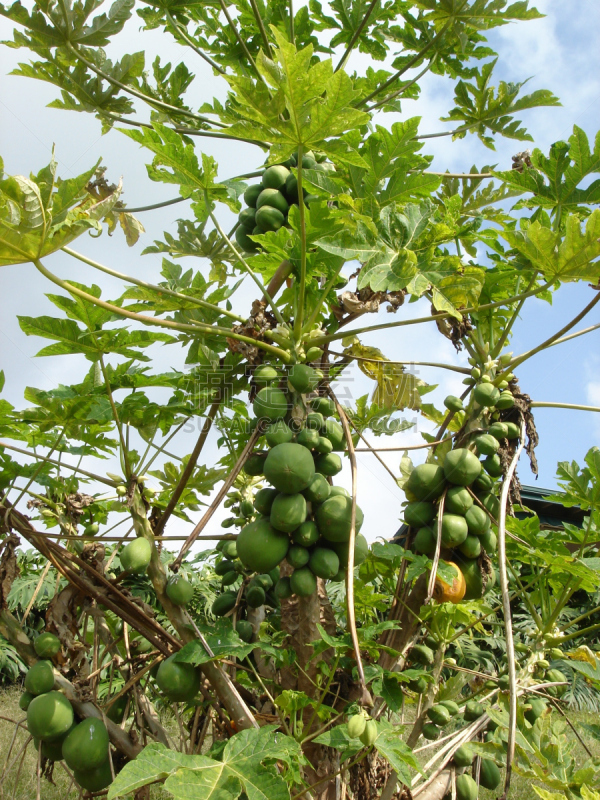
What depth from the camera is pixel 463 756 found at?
1714 mm

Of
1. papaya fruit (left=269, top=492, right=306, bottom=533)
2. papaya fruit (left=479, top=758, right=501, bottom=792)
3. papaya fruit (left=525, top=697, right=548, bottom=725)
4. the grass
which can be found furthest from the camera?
the grass

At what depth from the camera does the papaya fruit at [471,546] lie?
179 centimetres

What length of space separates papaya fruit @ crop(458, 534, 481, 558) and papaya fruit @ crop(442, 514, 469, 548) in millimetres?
58

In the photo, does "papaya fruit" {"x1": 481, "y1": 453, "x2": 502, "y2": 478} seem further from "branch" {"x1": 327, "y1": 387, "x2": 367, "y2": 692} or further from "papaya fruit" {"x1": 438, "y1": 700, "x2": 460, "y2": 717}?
"papaya fruit" {"x1": 438, "y1": 700, "x2": 460, "y2": 717}

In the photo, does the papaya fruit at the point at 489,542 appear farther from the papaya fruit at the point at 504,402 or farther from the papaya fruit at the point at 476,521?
the papaya fruit at the point at 504,402

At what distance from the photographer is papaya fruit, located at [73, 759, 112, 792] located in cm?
149

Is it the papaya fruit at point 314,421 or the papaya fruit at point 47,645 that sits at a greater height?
the papaya fruit at point 314,421

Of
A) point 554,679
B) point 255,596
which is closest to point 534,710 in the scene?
point 554,679

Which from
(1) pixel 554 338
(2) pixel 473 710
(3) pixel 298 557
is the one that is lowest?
(2) pixel 473 710

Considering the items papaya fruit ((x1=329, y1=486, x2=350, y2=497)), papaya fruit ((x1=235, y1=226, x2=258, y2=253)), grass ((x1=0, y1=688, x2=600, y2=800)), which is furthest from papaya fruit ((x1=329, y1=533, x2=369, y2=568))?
grass ((x1=0, y1=688, x2=600, y2=800))

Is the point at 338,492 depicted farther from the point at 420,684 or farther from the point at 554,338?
the point at 554,338

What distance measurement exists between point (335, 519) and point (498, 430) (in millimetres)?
669

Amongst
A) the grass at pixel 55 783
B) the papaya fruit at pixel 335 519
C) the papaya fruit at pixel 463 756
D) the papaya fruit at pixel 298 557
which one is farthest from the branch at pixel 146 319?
the grass at pixel 55 783

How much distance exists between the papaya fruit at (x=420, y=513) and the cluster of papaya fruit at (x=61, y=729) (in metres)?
1.04
